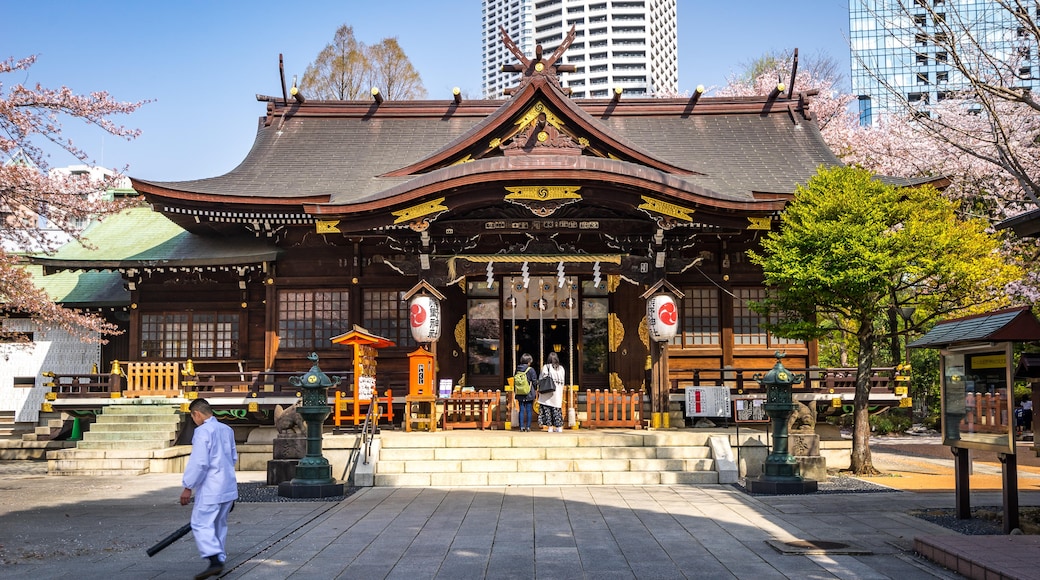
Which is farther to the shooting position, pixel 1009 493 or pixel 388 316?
pixel 388 316

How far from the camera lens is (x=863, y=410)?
53.5 feet

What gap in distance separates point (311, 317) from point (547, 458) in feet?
25.7

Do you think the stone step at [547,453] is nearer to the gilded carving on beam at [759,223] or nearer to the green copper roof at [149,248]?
the gilded carving on beam at [759,223]

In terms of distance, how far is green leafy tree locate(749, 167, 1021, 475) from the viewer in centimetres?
1502

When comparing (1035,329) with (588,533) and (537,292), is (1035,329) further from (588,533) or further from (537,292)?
(537,292)

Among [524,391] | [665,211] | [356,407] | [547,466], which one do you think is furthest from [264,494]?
[665,211]

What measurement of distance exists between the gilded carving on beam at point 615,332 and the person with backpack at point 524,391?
3.31 metres

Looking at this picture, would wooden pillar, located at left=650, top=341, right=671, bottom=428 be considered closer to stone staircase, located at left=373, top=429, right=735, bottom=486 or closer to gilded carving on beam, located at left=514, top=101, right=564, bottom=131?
stone staircase, located at left=373, top=429, right=735, bottom=486

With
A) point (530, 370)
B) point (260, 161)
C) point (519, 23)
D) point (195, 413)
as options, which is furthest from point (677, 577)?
point (519, 23)

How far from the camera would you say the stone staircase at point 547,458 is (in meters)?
14.7

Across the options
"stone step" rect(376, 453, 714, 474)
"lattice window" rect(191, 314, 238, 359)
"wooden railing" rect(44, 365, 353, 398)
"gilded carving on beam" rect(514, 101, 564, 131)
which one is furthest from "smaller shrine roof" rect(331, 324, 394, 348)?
"gilded carving on beam" rect(514, 101, 564, 131)

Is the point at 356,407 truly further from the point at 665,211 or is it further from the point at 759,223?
the point at 759,223

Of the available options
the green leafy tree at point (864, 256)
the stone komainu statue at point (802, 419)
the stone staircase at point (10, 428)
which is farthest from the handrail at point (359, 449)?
the stone staircase at point (10, 428)

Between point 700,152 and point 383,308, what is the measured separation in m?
9.28
